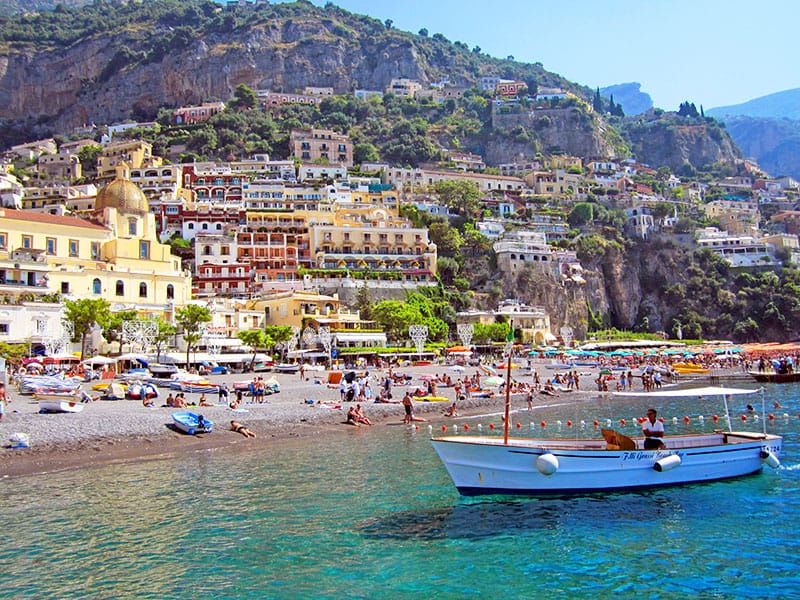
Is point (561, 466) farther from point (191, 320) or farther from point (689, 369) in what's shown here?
point (689, 369)

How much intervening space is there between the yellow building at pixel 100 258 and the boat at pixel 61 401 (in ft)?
59.9

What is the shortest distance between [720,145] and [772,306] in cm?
7641

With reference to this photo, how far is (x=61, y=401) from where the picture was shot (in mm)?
24625

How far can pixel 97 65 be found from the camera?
13900cm

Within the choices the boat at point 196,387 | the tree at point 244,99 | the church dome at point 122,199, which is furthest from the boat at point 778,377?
the tree at point 244,99

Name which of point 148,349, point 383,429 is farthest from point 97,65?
point 383,429

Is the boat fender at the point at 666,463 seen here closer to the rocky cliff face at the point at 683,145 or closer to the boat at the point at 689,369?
the boat at the point at 689,369

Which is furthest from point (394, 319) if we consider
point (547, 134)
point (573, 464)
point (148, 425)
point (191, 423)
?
point (547, 134)

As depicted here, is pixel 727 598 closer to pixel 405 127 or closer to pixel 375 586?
pixel 375 586

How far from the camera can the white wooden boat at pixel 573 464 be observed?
1580 centimetres

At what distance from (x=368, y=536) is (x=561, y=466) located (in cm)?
479

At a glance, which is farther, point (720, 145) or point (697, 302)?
point (720, 145)

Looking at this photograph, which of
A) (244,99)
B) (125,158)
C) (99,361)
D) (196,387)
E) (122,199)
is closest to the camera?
(196,387)

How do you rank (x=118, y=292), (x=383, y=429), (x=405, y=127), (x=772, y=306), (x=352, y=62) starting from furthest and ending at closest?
(x=352, y=62)
(x=405, y=127)
(x=772, y=306)
(x=118, y=292)
(x=383, y=429)
